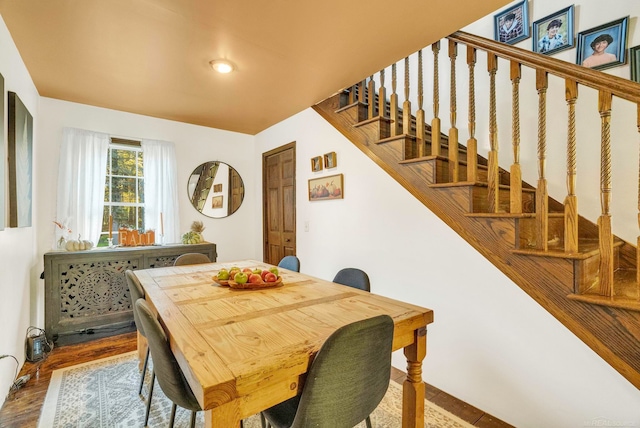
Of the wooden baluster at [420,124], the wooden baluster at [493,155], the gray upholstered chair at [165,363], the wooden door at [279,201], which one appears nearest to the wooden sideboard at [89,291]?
the wooden door at [279,201]

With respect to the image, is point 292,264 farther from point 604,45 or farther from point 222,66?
point 604,45

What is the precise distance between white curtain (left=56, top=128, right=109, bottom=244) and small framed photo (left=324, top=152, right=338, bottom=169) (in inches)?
96.7

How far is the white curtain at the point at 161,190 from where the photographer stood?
11.7ft

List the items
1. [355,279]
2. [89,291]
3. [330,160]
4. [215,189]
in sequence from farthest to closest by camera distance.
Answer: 1. [215,189]
2. [330,160]
3. [89,291]
4. [355,279]

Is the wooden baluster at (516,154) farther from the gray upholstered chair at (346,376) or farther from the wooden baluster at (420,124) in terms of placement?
the gray upholstered chair at (346,376)

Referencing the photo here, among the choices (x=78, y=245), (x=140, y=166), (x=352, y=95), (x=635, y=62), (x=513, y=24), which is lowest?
(x=78, y=245)

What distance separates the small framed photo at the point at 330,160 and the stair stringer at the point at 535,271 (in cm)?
63

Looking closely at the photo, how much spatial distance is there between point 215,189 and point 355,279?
9.58 ft

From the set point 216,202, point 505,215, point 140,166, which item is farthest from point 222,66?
point 505,215

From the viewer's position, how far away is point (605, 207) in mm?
1325

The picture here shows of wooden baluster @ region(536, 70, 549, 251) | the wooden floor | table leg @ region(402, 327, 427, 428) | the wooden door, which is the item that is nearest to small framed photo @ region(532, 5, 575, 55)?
wooden baluster @ region(536, 70, 549, 251)

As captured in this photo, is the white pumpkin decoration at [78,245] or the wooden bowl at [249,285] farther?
the white pumpkin decoration at [78,245]

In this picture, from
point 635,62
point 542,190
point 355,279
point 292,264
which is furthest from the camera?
point 292,264

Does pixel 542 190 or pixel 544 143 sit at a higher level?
pixel 544 143
